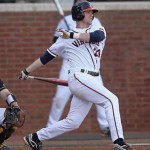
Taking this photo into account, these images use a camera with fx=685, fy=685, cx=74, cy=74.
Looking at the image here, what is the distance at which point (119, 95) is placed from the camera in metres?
12.1

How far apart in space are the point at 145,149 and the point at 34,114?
354cm

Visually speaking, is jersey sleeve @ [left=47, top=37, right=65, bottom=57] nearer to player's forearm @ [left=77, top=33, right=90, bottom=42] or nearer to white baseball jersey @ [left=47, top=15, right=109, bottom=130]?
player's forearm @ [left=77, top=33, right=90, bottom=42]

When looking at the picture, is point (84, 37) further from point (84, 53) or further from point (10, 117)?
point (10, 117)

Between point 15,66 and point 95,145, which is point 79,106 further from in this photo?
point 15,66

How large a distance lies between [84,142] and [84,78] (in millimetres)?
2296

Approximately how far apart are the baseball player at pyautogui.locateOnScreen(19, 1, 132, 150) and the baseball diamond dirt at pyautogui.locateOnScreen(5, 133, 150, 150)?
29.6 inches

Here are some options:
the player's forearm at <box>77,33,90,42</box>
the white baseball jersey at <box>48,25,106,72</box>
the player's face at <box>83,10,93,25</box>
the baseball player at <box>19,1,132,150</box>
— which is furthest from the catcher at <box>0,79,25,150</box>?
the player's face at <box>83,10,93,25</box>

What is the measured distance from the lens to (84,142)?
33.9 ft

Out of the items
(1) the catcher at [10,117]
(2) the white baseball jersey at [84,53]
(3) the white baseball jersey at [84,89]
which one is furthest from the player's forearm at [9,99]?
(2) the white baseball jersey at [84,53]

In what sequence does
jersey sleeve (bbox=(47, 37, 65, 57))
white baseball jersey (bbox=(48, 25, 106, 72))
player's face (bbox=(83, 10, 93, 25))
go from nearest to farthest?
white baseball jersey (bbox=(48, 25, 106, 72)) < player's face (bbox=(83, 10, 93, 25)) < jersey sleeve (bbox=(47, 37, 65, 57))

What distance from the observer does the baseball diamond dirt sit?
9344 mm

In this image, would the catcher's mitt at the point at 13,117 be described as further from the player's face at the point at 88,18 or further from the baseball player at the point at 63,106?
the baseball player at the point at 63,106

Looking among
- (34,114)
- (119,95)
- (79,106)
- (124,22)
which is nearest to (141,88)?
(119,95)

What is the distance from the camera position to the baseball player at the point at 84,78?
820 centimetres
